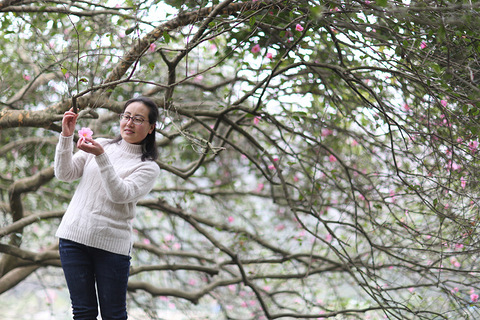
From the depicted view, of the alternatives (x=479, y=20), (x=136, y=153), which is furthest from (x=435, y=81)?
(x=136, y=153)

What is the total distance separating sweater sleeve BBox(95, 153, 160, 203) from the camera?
184cm

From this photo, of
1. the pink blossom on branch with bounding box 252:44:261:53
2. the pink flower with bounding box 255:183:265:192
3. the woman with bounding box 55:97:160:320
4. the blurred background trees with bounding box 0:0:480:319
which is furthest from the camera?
the pink flower with bounding box 255:183:265:192

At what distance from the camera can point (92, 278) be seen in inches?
77.2

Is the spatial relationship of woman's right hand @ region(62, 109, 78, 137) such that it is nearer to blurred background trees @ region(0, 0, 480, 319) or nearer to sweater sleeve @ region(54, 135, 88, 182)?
sweater sleeve @ region(54, 135, 88, 182)

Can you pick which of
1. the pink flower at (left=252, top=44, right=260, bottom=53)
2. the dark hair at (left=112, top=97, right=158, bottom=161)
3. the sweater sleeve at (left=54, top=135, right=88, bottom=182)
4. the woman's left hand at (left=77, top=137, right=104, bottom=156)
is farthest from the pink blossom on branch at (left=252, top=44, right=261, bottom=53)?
the woman's left hand at (left=77, top=137, right=104, bottom=156)

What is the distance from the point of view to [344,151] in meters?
4.91

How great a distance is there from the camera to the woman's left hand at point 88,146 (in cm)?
179

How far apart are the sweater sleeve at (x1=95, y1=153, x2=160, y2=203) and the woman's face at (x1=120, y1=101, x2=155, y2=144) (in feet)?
0.35

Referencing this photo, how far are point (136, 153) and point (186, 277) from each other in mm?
3384

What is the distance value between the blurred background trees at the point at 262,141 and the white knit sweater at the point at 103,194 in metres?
0.31

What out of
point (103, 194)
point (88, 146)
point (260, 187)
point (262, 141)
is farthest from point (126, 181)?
point (260, 187)

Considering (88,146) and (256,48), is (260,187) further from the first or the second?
(88,146)

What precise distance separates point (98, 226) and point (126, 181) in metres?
Result: 0.18

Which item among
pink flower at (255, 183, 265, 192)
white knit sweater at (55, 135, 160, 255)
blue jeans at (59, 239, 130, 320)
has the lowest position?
blue jeans at (59, 239, 130, 320)
